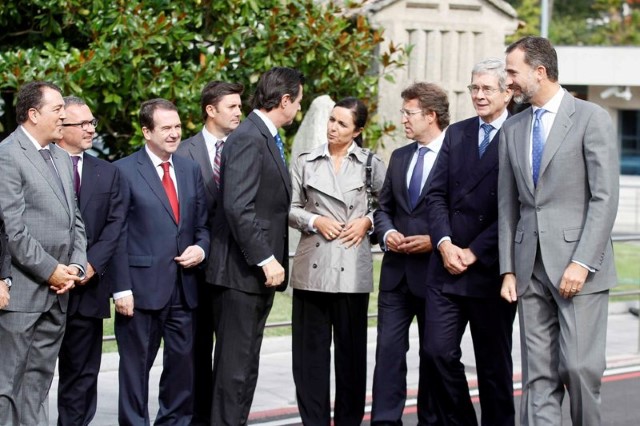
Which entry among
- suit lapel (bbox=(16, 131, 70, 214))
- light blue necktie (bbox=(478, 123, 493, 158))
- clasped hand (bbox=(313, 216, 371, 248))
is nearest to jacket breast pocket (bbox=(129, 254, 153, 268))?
Answer: suit lapel (bbox=(16, 131, 70, 214))

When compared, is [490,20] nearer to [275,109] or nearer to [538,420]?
[275,109]

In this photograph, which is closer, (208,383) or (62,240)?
(62,240)

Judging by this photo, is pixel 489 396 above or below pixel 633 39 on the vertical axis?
below

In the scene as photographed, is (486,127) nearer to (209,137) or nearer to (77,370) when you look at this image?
(209,137)

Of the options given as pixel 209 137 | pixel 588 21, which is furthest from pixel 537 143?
pixel 588 21

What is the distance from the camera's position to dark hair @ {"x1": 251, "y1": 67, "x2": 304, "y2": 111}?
7.29m

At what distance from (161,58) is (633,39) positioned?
113 ft

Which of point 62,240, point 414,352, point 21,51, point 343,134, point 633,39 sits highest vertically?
point 633,39

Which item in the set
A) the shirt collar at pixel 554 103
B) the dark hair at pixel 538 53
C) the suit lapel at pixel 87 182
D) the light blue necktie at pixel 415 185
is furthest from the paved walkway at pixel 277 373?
the dark hair at pixel 538 53

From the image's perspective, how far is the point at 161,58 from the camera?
12406mm

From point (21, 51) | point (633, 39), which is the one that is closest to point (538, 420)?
point (21, 51)

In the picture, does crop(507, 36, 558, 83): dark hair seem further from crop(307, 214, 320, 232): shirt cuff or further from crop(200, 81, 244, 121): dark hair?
crop(200, 81, 244, 121): dark hair

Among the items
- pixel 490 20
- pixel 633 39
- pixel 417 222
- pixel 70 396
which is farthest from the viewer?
pixel 633 39

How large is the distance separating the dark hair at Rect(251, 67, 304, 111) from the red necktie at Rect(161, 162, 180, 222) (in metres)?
0.68
